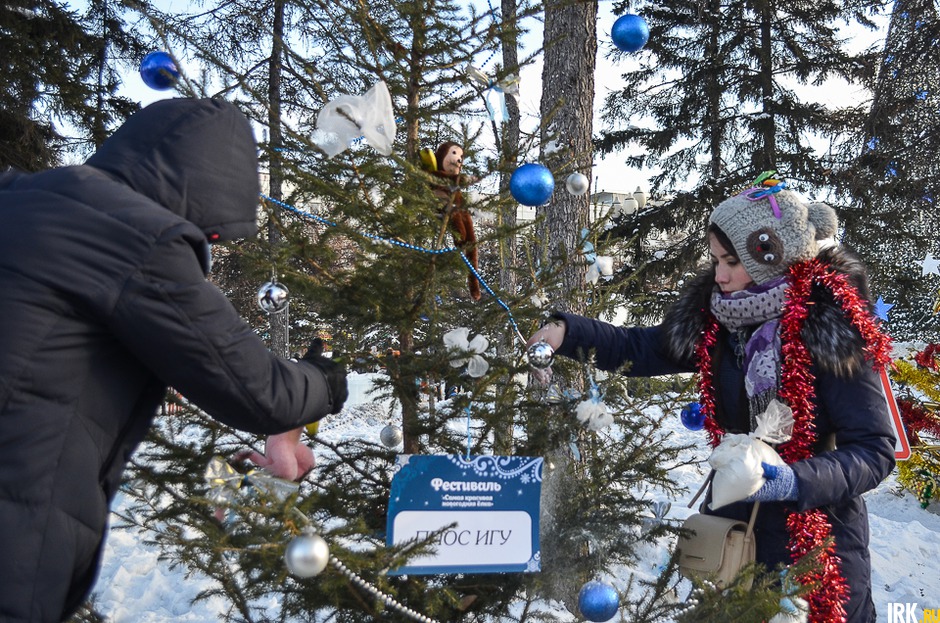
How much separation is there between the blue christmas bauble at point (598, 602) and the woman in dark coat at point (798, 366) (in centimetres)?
54

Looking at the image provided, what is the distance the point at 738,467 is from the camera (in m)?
1.99

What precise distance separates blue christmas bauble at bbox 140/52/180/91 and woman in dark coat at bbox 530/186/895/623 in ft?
5.19

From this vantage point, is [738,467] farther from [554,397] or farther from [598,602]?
[554,397]

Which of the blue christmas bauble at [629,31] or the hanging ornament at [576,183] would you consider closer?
the hanging ornament at [576,183]

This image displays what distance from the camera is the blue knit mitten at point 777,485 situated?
207cm

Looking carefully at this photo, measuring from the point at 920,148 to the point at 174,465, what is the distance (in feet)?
30.1

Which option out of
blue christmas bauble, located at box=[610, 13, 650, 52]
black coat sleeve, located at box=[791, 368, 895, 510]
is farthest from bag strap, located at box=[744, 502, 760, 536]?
blue christmas bauble, located at box=[610, 13, 650, 52]

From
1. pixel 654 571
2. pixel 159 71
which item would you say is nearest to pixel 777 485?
pixel 159 71

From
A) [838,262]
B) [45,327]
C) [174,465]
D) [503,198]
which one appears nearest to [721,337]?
[838,262]

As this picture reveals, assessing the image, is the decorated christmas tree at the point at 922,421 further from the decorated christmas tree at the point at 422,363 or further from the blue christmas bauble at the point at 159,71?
the blue christmas bauble at the point at 159,71

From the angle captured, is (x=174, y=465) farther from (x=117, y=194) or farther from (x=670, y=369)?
(x=670, y=369)

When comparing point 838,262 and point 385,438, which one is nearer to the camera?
point 838,262

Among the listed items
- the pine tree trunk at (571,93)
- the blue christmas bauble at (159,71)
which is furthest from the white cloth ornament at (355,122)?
the pine tree trunk at (571,93)

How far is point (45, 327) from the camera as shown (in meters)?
1.35
